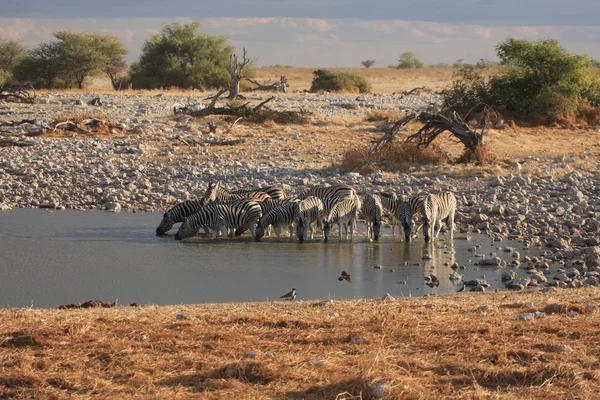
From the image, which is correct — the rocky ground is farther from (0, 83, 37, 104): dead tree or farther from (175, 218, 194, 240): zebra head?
(0, 83, 37, 104): dead tree

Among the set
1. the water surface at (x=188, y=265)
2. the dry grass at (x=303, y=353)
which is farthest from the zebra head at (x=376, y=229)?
the dry grass at (x=303, y=353)

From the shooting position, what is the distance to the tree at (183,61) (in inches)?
1854

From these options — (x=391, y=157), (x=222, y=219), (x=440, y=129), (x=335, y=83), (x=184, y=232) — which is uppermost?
(x=335, y=83)

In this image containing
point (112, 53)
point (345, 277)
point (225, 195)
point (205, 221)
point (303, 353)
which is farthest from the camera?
point (112, 53)

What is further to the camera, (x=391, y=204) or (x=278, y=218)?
(x=391, y=204)

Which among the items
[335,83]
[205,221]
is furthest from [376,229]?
[335,83]

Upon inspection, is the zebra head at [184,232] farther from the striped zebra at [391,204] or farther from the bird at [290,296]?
the bird at [290,296]

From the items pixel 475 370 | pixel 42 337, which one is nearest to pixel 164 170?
pixel 42 337

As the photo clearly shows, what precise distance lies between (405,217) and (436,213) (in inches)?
22.2

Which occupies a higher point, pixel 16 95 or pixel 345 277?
pixel 16 95

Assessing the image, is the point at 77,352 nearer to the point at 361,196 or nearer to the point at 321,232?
the point at 321,232

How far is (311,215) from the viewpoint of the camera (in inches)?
539

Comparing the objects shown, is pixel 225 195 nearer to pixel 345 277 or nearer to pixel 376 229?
pixel 376 229

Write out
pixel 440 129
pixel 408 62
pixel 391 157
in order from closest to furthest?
pixel 391 157 < pixel 440 129 < pixel 408 62
